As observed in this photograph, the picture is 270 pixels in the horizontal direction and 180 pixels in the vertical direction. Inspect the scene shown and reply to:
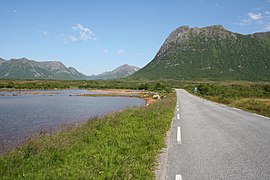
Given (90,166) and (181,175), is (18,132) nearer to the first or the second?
(90,166)

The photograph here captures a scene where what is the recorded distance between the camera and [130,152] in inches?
273

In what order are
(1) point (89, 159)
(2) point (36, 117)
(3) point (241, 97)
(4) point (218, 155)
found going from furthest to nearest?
(3) point (241, 97) < (2) point (36, 117) < (4) point (218, 155) < (1) point (89, 159)

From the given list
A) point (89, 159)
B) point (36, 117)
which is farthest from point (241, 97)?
point (89, 159)

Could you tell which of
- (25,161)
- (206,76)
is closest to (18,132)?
(25,161)

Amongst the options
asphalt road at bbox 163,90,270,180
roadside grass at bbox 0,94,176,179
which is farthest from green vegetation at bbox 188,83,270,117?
roadside grass at bbox 0,94,176,179

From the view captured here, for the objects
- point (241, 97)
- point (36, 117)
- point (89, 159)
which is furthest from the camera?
point (241, 97)

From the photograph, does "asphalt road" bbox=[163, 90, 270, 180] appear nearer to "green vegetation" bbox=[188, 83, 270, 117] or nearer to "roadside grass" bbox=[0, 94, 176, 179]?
"roadside grass" bbox=[0, 94, 176, 179]

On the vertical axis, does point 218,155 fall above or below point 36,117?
above

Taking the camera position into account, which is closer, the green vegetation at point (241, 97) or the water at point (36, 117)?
the water at point (36, 117)

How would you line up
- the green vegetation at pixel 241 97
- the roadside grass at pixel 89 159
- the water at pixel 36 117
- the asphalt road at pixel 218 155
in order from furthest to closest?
the green vegetation at pixel 241 97, the water at pixel 36 117, the asphalt road at pixel 218 155, the roadside grass at pixel 89 159

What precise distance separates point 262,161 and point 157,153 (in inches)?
111

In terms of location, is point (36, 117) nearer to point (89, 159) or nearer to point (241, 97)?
point (89, 159)

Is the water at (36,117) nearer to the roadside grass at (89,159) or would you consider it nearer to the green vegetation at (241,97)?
the roadside grass at (89,159)

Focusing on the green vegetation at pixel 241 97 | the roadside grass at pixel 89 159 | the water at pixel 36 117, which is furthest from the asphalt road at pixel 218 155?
the green vegetation at pixel 241 97
